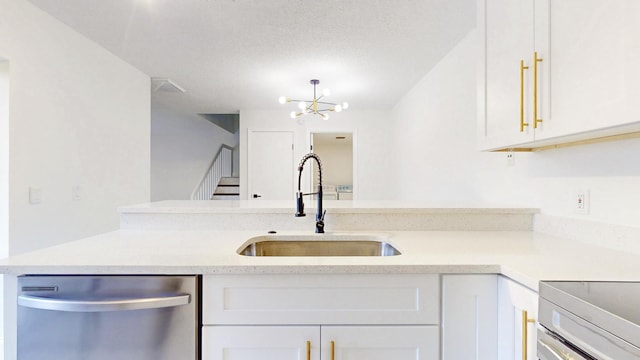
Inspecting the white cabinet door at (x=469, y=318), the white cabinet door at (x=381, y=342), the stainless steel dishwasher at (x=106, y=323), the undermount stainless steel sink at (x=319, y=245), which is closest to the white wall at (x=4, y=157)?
the stainless steel dishwasher at (x=106, y=323)

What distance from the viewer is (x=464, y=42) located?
2.75m

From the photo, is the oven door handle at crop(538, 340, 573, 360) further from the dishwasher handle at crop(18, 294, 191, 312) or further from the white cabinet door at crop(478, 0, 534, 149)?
the dishwasher handle at crop(18, 294, 191, 312)

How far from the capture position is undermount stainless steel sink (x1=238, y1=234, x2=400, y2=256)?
1639 mm

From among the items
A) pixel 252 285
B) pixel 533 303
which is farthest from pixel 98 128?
pixel 533 303

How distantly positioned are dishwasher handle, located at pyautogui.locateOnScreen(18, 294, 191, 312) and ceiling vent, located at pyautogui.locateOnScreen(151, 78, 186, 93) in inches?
135

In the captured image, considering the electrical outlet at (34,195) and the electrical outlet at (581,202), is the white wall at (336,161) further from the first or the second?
the electrical outlet at (581,202)

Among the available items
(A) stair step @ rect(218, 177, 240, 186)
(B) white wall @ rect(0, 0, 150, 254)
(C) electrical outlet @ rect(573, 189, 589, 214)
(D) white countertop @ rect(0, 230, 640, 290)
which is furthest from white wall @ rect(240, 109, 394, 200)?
(D) white countertop @ rect(0, 230, 640, 290)

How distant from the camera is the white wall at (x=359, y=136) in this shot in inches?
222

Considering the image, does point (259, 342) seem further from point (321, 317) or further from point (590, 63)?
point (590, 63)

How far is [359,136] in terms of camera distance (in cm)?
566

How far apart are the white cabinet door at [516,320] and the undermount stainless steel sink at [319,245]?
64 cm

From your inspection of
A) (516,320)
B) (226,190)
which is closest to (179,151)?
(226,190)

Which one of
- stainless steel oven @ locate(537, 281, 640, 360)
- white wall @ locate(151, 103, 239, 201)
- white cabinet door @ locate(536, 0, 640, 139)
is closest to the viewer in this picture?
stainless steel oven @ locate(537, 281, 640, 360)

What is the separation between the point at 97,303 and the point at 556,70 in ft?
5.46
